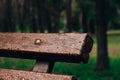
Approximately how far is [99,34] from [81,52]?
11879mm

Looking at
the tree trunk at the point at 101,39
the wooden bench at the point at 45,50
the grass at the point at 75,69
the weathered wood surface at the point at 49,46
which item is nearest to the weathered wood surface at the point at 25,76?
the wooden bench at the point at 45,50

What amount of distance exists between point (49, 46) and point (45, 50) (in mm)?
46

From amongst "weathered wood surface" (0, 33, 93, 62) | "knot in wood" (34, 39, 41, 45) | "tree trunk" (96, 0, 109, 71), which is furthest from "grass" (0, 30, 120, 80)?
"knot in wood" (34, 39, 41, 45)

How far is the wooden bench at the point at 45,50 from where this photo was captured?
10.4ft

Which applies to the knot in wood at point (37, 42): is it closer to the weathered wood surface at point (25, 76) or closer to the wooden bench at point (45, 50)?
the wooden bench at point (45, 50)

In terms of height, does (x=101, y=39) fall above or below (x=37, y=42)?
below

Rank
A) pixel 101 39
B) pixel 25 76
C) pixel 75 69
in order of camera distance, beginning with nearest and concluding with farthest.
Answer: pixel 25 76
pixel 75 69
pixel 101 39

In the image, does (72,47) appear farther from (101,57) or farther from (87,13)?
(87,13)

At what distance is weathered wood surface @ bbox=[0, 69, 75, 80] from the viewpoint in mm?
3113

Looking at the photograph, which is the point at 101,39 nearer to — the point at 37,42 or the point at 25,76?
the point at 37,42

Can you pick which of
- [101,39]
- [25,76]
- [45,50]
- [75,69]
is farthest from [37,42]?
[101,39]

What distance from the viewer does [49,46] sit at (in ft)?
10.7

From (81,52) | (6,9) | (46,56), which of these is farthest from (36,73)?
(6,9)

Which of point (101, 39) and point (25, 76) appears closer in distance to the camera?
point (25, 76)
